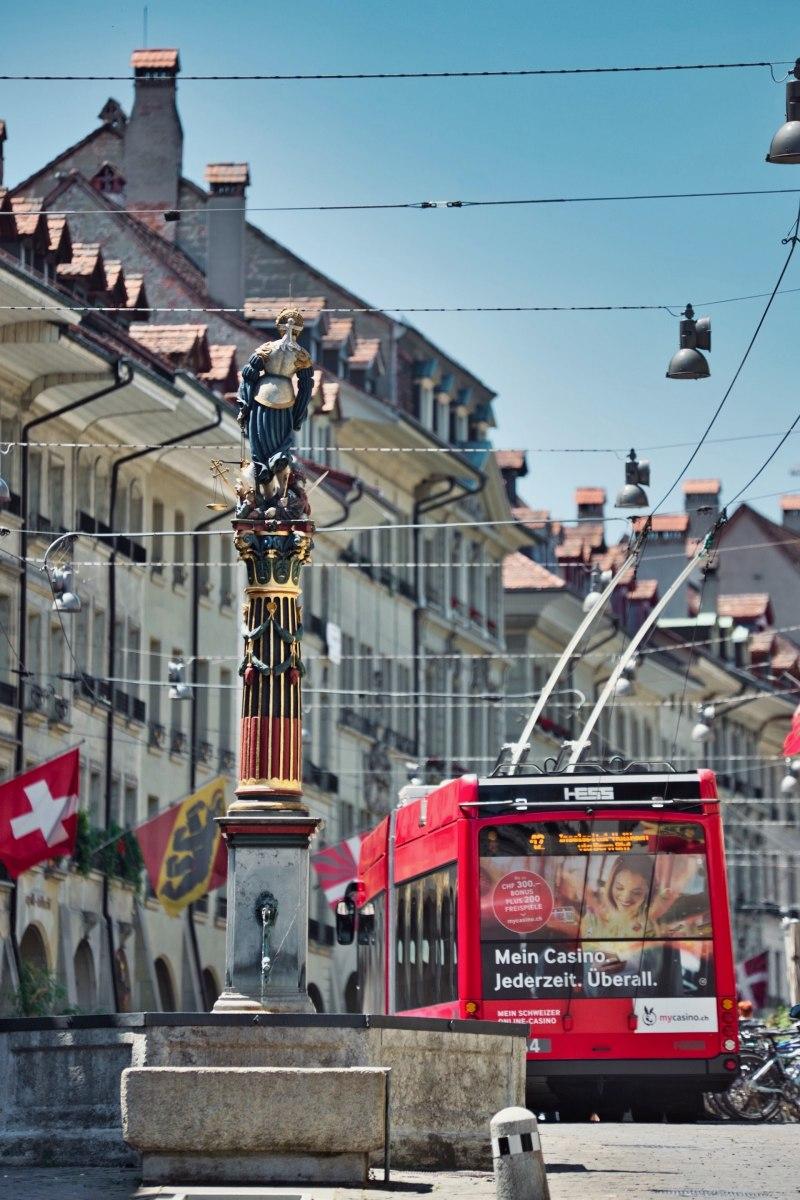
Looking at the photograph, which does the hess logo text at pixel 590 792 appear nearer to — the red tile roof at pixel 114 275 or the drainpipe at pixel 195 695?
the red tile roof at pixel 114 275

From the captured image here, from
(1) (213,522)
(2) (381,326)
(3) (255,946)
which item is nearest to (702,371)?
(3) (255,946)

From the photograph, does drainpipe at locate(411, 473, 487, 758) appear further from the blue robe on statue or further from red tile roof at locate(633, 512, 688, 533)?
the blue robe on statue

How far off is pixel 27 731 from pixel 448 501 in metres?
23.8

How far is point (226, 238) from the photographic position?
2475 inches

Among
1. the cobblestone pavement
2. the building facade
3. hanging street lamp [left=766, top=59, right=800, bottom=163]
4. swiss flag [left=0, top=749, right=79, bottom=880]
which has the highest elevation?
the building facade

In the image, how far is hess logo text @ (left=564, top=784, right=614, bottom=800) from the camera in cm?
2644

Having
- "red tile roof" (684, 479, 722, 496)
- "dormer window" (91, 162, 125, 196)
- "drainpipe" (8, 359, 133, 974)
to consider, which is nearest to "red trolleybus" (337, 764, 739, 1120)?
"drainpipe" (8, 359, 133, 974)

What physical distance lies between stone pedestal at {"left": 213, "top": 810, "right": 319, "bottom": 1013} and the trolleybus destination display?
17.1 feet

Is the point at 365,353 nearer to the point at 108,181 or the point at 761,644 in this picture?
the point at 108,181

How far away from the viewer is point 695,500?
103m

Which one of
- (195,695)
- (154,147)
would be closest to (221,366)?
(195,695)

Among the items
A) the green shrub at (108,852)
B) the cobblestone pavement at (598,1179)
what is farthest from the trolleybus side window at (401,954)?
the green shrub at (108,852)

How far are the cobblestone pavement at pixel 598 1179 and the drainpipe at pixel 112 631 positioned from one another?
91.9 ft

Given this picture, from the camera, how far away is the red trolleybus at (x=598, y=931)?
26.0 metres
